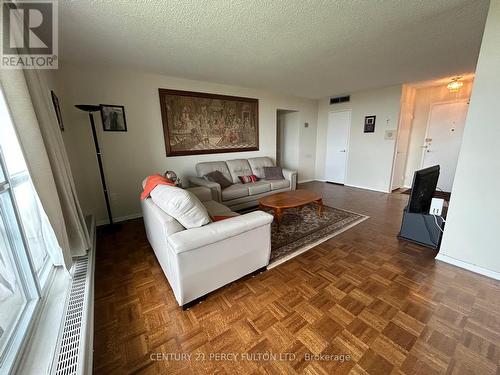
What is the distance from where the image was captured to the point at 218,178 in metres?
3.53

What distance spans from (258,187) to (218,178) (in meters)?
0.73

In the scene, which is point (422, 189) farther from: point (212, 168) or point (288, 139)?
point (288, 139)

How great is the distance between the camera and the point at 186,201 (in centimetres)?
149

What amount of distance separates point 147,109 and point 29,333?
9.83 ft

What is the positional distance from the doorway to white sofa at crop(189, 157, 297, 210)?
55.6 inches

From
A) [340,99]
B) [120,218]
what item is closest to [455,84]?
[340,99]

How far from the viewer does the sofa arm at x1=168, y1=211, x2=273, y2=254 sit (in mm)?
1354

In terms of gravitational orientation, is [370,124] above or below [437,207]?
above

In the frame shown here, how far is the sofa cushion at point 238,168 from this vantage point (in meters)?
3.91

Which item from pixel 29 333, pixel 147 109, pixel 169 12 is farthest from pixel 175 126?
pixel 29 333

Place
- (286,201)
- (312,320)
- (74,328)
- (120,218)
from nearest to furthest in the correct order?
(74,328) < (312,320) < (286,201) < (120,218)

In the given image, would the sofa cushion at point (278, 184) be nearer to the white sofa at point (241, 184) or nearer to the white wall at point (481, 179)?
the white sofa at point (241, 184)

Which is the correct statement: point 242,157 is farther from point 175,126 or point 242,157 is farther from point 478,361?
point 478,361
